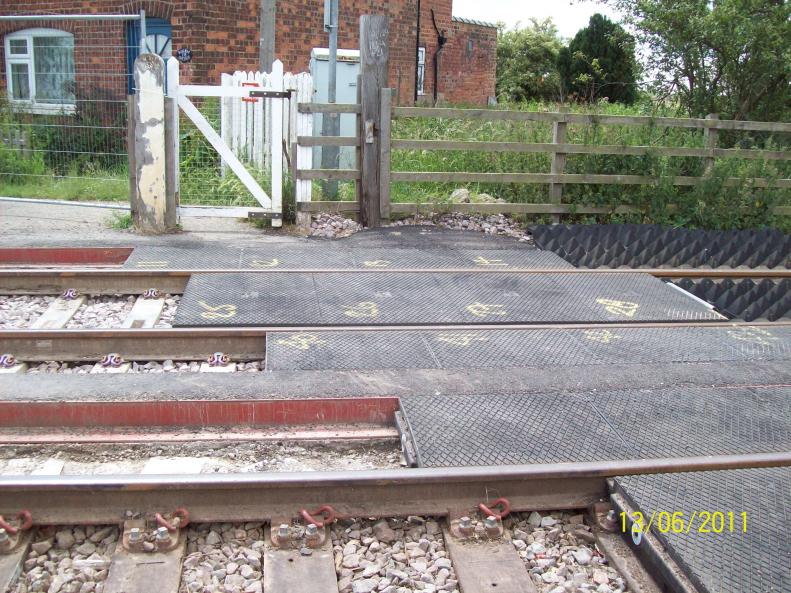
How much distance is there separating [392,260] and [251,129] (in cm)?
395

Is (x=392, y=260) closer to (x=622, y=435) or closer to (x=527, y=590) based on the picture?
(x=622, y=435)

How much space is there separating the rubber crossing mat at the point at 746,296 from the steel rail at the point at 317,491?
3.70m

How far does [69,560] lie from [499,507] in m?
1.86

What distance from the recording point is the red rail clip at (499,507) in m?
3.73

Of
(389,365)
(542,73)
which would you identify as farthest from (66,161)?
(542,73)

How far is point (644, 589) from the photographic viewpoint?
333cm

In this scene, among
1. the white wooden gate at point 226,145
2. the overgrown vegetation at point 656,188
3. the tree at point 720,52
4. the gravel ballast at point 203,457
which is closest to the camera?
the gravel ballast at point 203,457

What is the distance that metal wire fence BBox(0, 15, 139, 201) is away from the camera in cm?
1290

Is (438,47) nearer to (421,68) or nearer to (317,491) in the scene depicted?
(421,68)

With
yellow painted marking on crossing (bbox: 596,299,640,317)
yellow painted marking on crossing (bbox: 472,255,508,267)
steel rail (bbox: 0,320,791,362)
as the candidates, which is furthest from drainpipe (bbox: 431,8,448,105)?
steel rail (bbox: 0,320,791,362)

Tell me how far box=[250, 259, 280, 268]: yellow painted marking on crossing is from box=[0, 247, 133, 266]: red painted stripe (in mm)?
1280

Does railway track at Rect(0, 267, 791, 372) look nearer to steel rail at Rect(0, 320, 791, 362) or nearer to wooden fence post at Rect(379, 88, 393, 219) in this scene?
steel rail at Rect(0, 320, 791, 362)

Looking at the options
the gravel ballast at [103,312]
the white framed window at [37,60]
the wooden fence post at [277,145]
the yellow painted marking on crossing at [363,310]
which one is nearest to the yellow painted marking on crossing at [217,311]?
the gravel ballast at [103,312]

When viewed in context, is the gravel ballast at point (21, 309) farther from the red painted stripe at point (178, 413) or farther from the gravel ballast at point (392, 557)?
the gravel ballast at point (392, 557)
